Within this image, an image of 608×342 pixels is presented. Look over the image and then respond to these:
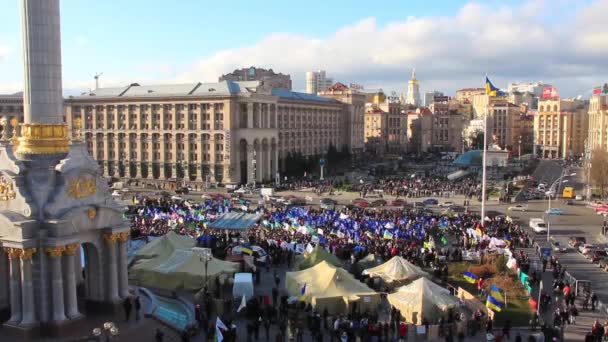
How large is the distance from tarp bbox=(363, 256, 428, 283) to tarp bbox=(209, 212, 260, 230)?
42.8 ft

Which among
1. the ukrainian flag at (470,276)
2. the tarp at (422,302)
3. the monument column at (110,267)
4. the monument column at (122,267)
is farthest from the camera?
the ukrainian flag at (470,276)

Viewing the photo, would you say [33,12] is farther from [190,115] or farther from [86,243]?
[190,115]

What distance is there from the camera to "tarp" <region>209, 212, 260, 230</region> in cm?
3947

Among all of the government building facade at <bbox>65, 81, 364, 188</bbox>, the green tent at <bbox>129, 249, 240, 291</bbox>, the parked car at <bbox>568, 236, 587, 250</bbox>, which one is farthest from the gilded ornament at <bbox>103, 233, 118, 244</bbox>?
the government building facade at <bbox>65, 81, 364, 188</bbox>

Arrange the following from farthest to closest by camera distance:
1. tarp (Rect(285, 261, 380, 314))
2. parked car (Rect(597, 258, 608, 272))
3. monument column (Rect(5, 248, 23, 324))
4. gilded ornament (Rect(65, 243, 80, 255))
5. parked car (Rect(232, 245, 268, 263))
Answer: parked car (Rect(597, 258, 608, 272)) < parked car (Rect(232, 245, 268, 263)) < tarp (Rect(285, 261, 380, 314)) < gilded ornament (Rect(65, 243, 80, 255)) < monument column (Rect(5, 248, 23, 324))

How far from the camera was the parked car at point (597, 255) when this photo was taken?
34.7 meters

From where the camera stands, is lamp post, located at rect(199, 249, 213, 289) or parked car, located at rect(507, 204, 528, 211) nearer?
lamp post, located at rect(199, 249, 213, 289)

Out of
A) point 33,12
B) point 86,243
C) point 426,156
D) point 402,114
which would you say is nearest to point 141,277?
point 86,243

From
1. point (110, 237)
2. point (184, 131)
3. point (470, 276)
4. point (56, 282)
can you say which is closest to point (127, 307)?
point (110, 237)

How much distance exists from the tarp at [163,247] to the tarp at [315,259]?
21.4 ft

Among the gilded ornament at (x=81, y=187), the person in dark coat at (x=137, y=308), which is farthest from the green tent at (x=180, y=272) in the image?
the gilded ornament at (x=81, y=187)

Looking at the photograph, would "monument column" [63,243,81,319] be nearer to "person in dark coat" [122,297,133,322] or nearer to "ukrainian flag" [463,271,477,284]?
"person in dark coat" [122,297,133,322]

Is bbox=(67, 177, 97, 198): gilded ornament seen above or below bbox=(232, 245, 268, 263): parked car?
above

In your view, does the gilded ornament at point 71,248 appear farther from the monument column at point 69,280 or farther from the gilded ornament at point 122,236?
the gilded ornament at point 122,236
